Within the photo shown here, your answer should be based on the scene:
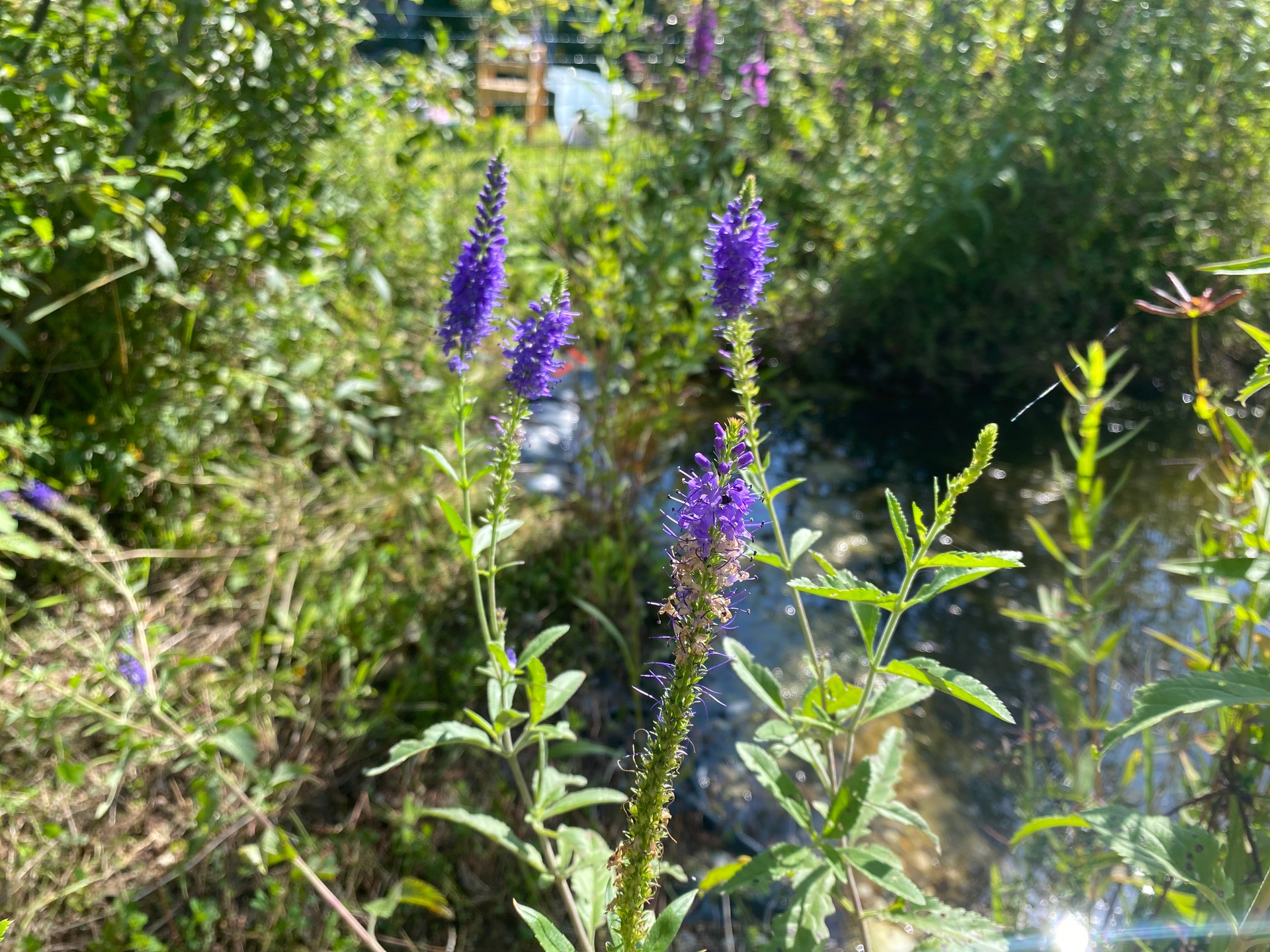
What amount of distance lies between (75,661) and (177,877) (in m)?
0.69

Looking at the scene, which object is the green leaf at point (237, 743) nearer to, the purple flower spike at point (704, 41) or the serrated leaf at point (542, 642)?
the serrated leaf at point (542, 642)

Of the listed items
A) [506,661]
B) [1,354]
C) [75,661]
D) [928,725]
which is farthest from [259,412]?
[928,725]

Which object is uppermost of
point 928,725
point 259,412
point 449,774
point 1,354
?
point 1,354

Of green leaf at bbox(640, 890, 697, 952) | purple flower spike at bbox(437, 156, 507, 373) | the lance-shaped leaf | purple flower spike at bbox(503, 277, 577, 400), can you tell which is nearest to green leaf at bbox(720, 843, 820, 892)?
green leaf at bbox(640, 890, 697, 952)

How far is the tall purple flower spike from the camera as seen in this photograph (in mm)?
1438

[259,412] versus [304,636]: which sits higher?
[259,412]

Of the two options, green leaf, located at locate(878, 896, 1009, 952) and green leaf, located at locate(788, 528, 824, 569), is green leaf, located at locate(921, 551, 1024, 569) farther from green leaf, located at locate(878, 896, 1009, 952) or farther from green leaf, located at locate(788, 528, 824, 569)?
green leaf, located at locate(878, 896, 1009, 952)

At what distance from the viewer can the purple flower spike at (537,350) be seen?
1457mm

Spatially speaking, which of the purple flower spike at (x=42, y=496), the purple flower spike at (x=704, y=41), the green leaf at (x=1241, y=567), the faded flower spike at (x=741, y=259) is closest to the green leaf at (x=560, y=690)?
the faded flower spike at (x=741, y=259)

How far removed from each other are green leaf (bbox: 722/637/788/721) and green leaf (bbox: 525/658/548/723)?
0.33 meters

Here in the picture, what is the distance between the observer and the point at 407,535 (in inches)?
115

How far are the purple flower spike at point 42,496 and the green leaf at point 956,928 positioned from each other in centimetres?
214

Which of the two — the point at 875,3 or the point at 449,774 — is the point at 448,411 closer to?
the point at 449,774

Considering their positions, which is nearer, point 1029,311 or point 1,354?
point 1,354
